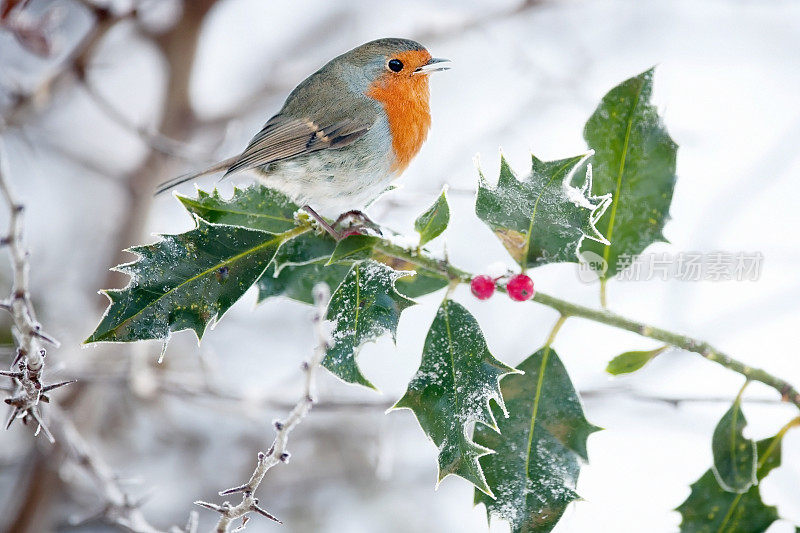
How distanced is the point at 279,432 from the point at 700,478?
3.06ft

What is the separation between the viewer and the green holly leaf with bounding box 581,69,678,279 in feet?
4.48

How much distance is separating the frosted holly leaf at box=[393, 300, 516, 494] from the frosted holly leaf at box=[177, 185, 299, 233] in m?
0.35

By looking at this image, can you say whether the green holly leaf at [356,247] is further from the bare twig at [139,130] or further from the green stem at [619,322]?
the bare twig at [139,130]

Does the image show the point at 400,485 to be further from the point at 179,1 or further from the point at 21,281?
the point at 21,281

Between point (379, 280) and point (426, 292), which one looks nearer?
point (379, 280)

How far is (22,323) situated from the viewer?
98 cm

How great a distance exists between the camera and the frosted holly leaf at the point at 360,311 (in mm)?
1223

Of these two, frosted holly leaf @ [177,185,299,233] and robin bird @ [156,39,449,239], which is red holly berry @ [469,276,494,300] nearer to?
frosted holly leaf @ [177,185,299,233]

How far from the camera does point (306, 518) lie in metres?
3.68

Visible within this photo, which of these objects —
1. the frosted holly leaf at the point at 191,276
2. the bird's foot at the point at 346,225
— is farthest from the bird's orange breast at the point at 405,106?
the frosted holly leaf at the point at 191,276

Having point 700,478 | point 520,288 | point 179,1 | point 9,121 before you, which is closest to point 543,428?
point 520,288

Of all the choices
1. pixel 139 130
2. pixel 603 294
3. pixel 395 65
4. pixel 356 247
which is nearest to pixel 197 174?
pixel 139 130

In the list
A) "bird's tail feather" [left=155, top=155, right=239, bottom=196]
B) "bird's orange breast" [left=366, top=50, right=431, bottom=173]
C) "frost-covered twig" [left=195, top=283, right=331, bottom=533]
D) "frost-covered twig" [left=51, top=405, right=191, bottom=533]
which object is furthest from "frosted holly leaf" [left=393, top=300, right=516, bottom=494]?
"bird's tail feather" [left=155, top=155, right=239, bottom=196]

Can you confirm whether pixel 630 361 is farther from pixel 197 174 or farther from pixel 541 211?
pixel 197 174
